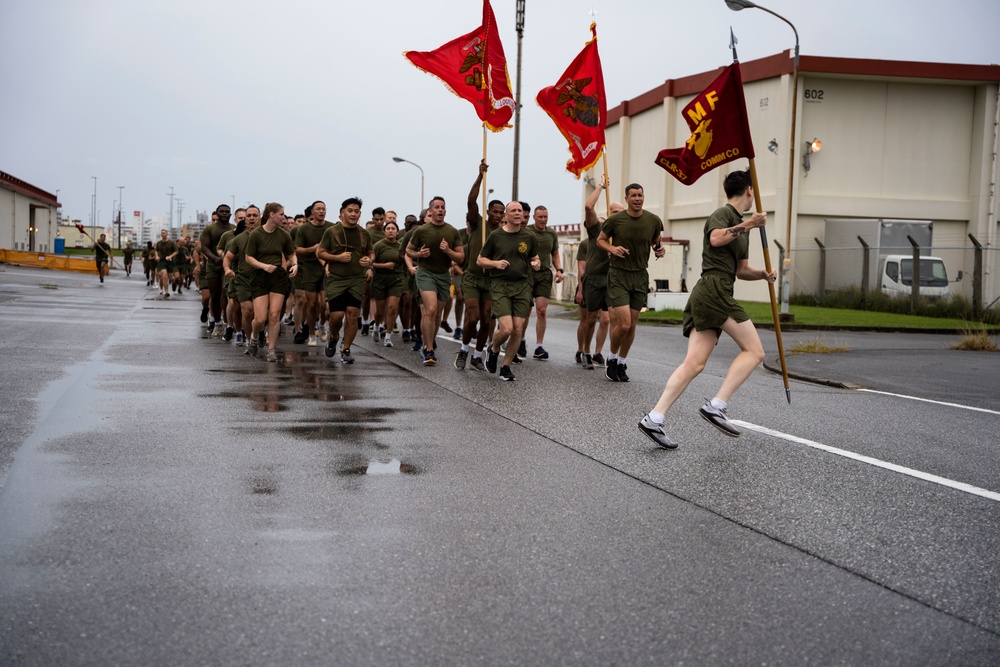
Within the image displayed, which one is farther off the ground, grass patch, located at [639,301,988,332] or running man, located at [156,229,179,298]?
running man, located at [156,229,179,298]

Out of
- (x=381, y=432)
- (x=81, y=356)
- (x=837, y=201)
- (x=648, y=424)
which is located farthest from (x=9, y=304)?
(x=837, y=201)

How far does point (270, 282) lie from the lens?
44.2 feet

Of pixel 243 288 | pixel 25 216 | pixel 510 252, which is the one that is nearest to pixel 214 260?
pixel 243 288

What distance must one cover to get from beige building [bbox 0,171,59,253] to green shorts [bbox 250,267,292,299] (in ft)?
206

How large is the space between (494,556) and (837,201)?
33.8 m

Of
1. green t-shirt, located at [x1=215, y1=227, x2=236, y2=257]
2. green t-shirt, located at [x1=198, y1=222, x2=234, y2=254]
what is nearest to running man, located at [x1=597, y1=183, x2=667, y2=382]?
green t-shirt, located at [x1=215, y1=227, x2=236, y2=257]

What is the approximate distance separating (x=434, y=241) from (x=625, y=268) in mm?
2938

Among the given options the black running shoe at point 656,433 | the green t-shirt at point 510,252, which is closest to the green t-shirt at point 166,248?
the green t-shirt at point 510,252

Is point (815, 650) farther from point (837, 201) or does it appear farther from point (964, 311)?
point (837, 201)

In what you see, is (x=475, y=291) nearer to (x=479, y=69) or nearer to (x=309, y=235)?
(x=309, y=235)

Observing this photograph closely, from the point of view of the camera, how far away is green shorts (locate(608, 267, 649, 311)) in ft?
38.6

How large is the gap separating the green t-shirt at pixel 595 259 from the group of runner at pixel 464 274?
2cm

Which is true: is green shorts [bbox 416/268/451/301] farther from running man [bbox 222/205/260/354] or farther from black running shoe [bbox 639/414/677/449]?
black running shoe [bbox 639/414/677/449]

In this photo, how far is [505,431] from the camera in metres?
8.04
